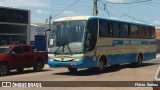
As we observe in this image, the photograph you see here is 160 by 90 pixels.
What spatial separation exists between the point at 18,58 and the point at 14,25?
1748cm

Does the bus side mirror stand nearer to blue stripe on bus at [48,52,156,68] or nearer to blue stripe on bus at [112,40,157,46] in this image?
blue stripe on bus at [48,52,156,68]

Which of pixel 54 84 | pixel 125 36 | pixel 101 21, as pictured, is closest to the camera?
pixel 54 84

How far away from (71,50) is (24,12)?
62.8ft

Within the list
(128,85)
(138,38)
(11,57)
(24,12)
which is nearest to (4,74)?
(11,57)

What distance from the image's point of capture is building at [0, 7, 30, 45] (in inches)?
1449

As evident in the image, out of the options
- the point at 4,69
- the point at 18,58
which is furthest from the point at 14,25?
the point at 4,69

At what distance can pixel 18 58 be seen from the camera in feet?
72.9

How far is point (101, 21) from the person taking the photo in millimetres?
22734

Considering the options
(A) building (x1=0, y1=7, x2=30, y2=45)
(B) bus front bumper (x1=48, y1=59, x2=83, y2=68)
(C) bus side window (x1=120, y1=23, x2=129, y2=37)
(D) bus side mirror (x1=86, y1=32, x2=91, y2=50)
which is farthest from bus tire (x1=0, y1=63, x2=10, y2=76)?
(A) building (x1=0, y1=7, x2=30, y2=45)

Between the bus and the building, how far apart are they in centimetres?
1443

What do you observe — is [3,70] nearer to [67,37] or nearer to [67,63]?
[67,63]

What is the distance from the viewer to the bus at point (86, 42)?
20906mm

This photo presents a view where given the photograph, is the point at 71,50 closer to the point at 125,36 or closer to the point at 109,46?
the point at 109,46

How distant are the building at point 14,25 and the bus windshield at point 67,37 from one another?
1551 centimetres
